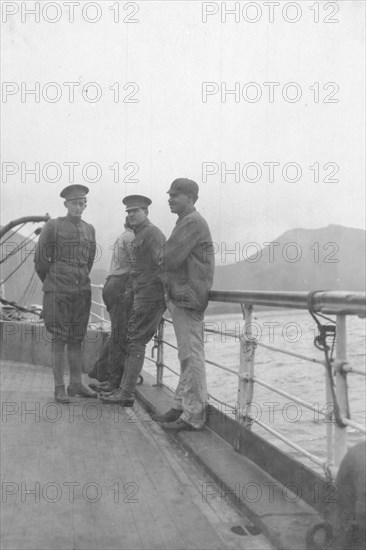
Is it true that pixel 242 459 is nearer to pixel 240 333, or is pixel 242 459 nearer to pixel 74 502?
pixel 240 333

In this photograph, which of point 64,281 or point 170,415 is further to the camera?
point 64,281

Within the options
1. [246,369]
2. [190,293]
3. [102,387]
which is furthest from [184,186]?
[102,387]

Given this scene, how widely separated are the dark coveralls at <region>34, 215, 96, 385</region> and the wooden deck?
0.83m

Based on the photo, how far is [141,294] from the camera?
5148 millimetres

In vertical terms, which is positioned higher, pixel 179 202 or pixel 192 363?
pixel 179 202

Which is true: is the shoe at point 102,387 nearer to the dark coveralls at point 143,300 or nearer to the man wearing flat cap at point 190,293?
the dark coveralls at point 143,300

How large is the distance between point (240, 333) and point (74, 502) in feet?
4.52

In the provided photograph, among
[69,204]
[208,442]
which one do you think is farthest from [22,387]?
[208,442]

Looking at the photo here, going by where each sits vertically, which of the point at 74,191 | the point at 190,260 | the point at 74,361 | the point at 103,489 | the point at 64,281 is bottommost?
the point at 103,489

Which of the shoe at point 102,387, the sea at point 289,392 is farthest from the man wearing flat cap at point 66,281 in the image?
the sea at point 289,392

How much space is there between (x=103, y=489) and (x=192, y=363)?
127cm

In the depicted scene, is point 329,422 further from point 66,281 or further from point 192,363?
point 66,281

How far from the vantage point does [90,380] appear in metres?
6.89

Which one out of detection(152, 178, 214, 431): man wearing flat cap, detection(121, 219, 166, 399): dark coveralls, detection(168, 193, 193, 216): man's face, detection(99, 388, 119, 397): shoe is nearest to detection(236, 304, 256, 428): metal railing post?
detection(152, 178, 214, 431): man wearing flat cap
